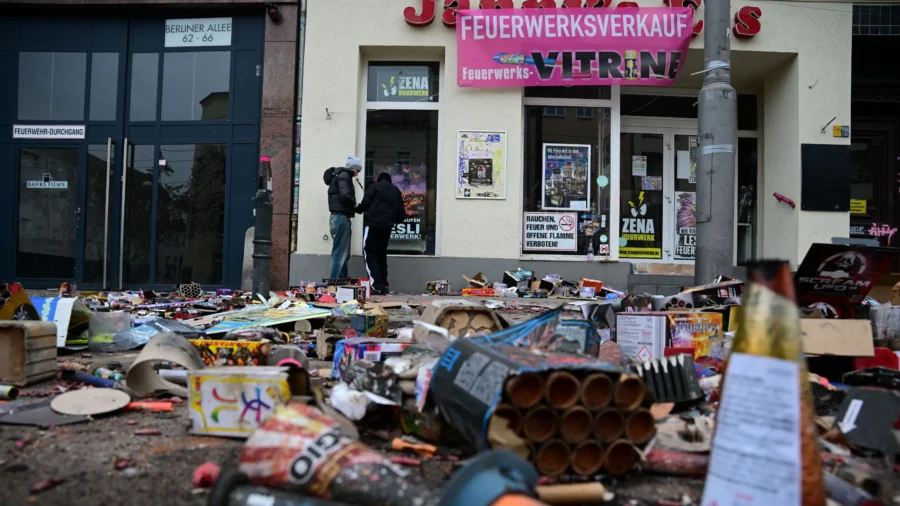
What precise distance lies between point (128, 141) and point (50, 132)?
1.38 m

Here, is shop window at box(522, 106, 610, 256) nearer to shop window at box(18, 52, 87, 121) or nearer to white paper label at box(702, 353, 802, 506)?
shop window at box(18, 52, 87, 121)

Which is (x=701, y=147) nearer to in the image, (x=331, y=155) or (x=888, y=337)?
(x=888, y=337)

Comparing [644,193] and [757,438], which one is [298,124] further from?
[757,438]

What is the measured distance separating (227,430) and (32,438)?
2.54ft

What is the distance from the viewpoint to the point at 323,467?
170 centimetres

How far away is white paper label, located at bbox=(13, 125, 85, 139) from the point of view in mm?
10030

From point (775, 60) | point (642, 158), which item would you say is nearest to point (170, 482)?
point (642, 158)

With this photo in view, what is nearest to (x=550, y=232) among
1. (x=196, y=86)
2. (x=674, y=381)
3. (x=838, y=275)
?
(x=838, y=275)

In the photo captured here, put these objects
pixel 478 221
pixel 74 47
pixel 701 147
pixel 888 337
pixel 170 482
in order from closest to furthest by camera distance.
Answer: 1. pixel 170 482
2. pixel 888 337
3. pixel 701 147
4. pixel 478 221
5. pixel 74 47

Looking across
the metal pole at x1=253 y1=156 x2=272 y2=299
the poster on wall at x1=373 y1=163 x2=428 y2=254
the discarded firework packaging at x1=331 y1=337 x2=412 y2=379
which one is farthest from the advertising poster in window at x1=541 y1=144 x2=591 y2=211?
the discarded firework packaging at x1=331 y1=337 x2=412 y2=379

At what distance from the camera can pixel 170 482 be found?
1.96 m

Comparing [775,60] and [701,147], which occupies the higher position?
[775,60]

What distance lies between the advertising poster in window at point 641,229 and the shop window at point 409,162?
132 inches

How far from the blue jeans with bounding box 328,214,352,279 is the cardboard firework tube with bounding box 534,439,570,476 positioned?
6.98m
